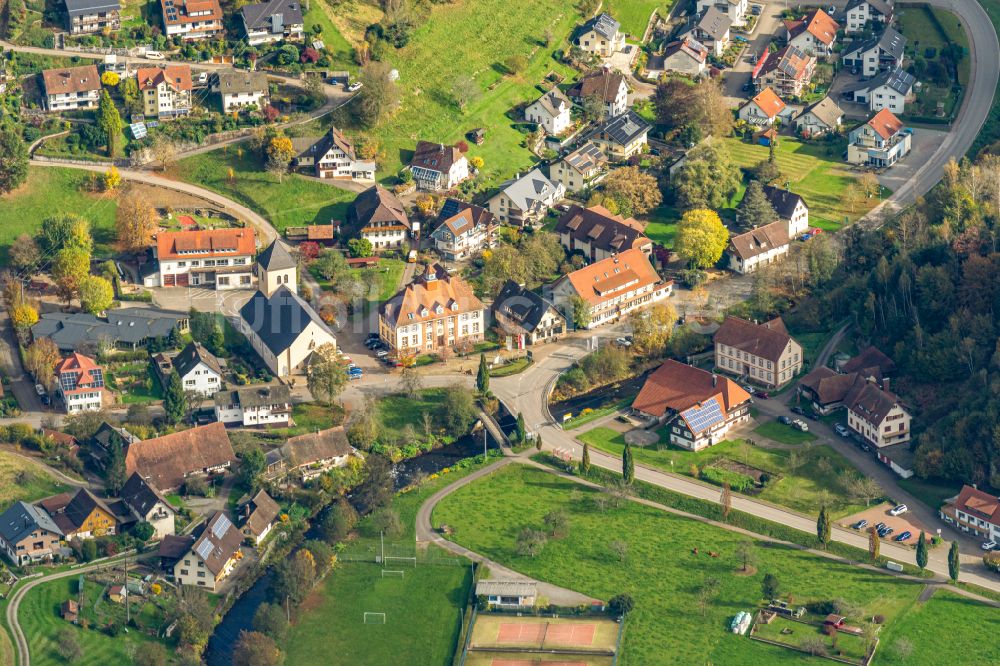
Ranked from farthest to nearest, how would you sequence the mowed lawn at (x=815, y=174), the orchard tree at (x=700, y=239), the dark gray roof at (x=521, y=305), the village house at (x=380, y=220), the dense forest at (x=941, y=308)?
the mowed lawn at (x=815, y=174) < the village house at (x=380, y=220) < the orchard tree at (x=700, y=239) < the dark gray roof at (x=521, y=305) < the dense forest at (x=941, y=308)

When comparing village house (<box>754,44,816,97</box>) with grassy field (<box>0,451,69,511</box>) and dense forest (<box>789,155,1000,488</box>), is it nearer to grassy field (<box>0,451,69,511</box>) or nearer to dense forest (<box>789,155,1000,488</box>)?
dense forest (<box>789,155,1000,488</box>)

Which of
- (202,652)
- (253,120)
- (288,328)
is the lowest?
(202,652)

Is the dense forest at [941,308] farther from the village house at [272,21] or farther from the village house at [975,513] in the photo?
the village house at [272,21]

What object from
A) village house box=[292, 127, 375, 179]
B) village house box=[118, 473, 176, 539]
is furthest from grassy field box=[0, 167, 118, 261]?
village house box=[118, 473, 176, 539]

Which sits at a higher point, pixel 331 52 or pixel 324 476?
pixel 331 52

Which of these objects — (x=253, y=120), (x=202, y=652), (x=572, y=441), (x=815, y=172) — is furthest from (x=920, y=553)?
(x=253, y=120)

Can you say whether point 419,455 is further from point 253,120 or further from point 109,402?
point 253,120

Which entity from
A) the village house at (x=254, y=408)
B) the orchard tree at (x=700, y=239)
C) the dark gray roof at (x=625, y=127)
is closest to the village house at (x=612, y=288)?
the orchard tree at (x=700, y=239)
